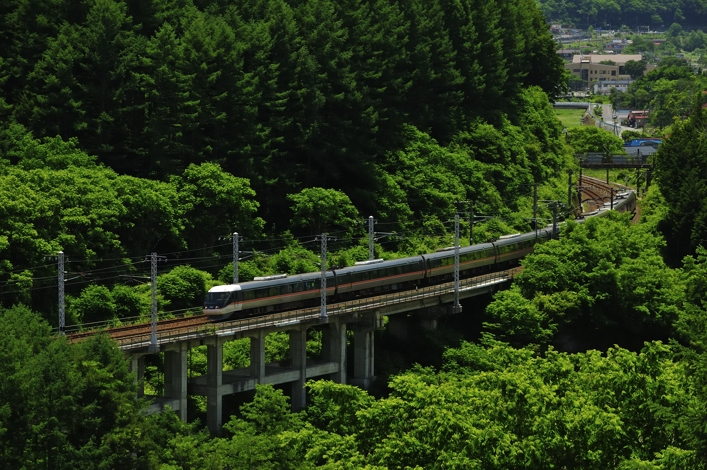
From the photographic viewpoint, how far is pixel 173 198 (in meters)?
107

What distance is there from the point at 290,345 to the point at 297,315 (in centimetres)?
193

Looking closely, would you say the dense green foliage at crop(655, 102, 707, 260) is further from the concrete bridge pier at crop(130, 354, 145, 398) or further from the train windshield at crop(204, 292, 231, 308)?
the concrete bridge pier at crop(130, 354, 145, 398)

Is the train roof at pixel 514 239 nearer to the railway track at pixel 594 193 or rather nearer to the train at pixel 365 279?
the train at pixel 365 279

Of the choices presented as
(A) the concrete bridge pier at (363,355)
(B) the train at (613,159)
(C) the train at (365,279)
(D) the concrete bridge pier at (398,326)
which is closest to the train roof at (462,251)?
(C) the train at (365,279)

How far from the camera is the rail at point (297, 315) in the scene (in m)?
87.2

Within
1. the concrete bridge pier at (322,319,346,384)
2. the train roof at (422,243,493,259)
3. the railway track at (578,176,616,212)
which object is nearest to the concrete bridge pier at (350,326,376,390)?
the concrete bridge pier at (322,319,346,384)

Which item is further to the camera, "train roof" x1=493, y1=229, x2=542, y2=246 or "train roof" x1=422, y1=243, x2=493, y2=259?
"train roof" x1=493, y1=229, x2=542, y2=246

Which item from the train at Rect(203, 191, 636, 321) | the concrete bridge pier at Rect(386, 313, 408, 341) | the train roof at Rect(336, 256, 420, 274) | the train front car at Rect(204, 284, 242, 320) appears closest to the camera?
the train front car at Rect(204, 284, 242, 320)

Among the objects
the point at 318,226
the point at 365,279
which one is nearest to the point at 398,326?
the point at 365,279

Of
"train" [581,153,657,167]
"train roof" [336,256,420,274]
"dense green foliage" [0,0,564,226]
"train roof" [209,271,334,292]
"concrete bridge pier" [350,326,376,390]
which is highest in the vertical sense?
"dense green foliage" [0,0,564,226]

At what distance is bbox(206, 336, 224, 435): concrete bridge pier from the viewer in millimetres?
90438

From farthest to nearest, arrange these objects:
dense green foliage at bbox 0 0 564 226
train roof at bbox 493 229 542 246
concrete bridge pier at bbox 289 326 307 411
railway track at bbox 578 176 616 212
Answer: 1. railway track at bbox 578 176 616 212
2. train roof at bbox 493 229 542 246
3. dense green foliage at bbox 0 0 564 226
4. concrete bridge pier at bbox 289 326 307 411

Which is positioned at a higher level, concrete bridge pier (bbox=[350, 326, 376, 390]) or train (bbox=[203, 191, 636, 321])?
Result: train (bbox=[203, 191, 636, 321])

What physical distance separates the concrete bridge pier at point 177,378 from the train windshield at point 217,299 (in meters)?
4.81
